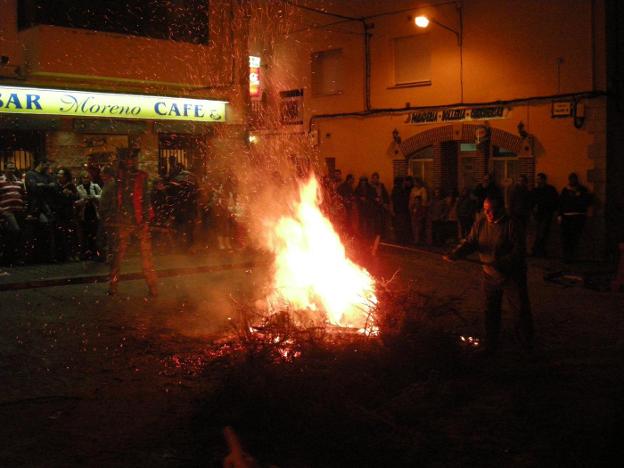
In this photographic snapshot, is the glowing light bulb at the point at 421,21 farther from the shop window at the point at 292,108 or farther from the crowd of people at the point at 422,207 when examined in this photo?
the shop window at the point at 292,108

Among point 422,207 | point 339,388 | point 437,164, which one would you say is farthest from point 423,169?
point 339,388

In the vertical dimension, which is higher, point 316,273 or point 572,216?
point 572,216

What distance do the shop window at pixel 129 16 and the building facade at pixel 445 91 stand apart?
374 cm

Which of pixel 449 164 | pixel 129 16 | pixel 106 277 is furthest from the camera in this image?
pixel 449 164

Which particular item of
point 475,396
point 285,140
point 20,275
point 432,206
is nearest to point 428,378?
point 475,396

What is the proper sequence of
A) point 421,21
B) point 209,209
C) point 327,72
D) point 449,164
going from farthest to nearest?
point 327,72, point 449,164, point 421,21, point 209,209

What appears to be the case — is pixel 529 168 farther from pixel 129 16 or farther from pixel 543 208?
pixel 129 16

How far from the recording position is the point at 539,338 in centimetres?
863

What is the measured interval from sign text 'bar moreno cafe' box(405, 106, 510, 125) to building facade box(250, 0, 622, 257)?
0.10ft

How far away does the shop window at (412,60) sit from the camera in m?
20.0

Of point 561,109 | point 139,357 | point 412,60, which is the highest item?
point 412,60

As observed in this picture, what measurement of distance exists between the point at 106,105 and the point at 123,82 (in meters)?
0.79

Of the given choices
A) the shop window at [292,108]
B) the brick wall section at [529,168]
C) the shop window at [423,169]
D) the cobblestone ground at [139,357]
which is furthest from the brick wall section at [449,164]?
the cobblestone ground at [139,357]

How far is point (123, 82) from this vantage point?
57.2 ft
